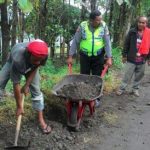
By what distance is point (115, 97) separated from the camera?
9.27m

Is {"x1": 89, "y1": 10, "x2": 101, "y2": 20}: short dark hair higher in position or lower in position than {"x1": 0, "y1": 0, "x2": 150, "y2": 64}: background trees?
higher

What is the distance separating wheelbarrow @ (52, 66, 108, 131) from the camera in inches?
261

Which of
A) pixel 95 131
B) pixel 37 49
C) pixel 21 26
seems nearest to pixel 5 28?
Result: pixel 37 49

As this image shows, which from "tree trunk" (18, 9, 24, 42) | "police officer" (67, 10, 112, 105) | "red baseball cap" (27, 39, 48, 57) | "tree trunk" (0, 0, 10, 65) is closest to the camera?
"red baseball cap" (27, 39, 48, 57)

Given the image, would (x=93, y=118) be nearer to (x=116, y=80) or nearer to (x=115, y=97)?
(x=115, y=97)

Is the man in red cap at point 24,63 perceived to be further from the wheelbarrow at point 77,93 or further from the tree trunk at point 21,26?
the tree trunk at point 21,26

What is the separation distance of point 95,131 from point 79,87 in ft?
3.01

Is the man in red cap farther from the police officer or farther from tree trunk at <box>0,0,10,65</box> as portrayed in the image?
the police officer

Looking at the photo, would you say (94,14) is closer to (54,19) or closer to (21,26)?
(21,26)

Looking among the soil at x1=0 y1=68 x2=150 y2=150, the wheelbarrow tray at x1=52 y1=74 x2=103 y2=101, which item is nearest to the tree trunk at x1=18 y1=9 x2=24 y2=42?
the soil at x1=0 y1=68 x2=150 y2=150

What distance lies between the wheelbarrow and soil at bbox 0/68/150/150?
0.24 metres

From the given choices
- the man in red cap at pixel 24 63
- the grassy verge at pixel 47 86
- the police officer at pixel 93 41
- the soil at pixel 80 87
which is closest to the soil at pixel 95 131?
the grassy verge at pixel 47 86

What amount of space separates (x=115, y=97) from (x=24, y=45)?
416cm

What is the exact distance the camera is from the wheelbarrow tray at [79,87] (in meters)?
6.81
